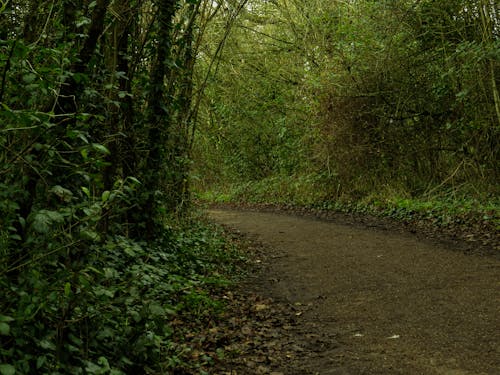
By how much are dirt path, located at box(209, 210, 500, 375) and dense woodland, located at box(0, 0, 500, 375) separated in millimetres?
1156

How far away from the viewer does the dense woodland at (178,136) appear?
10.8 feet

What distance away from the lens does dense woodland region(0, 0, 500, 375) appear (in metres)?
3.29

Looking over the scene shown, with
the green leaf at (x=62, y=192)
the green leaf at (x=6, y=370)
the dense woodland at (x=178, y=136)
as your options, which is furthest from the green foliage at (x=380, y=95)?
the green leaf at (x=6, y=370)

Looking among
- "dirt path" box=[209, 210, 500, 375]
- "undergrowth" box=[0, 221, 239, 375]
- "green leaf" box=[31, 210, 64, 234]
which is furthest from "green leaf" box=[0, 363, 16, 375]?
"dirt path" box=[209, 210, 500, 375]

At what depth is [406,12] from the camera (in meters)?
12.7

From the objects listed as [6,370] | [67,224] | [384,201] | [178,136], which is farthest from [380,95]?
[6,370]

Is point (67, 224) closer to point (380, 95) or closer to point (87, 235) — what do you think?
point (87, 235)

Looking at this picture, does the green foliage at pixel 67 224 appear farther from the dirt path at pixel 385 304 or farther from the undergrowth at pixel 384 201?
the undergrowth at pixel 384 201

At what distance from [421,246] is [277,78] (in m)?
12.6

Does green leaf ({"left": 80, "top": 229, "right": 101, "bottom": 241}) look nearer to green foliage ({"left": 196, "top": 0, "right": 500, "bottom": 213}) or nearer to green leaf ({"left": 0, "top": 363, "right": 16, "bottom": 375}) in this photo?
green leaf ({"left": 0, "top": 363, "right": 16, "bottom": 375})

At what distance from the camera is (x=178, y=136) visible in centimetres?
910

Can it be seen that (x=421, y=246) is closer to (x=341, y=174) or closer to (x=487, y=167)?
(x=487, y=167)

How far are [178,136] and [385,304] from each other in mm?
4774

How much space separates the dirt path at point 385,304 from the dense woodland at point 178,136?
1.16m
